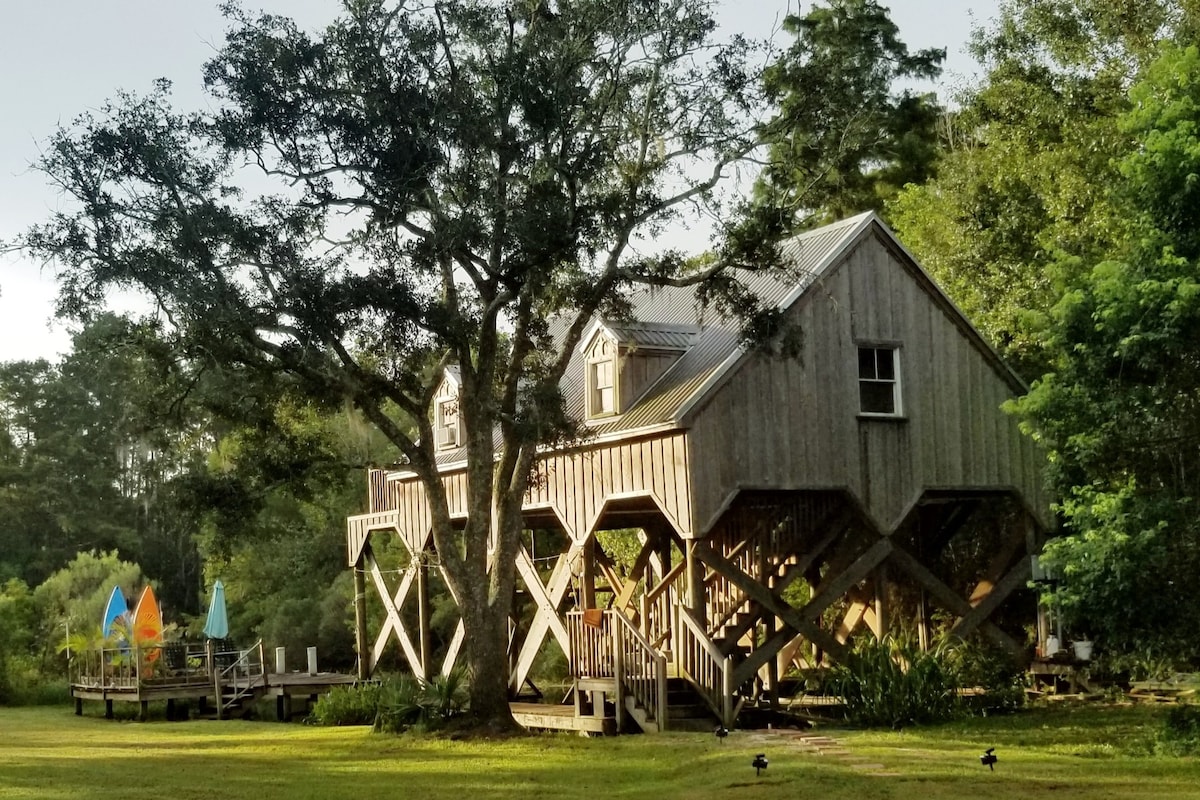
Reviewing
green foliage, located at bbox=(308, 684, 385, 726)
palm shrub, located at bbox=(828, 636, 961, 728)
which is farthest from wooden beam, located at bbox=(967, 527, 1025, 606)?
green foliage, located at bbox=(308, 684, 385, 726)

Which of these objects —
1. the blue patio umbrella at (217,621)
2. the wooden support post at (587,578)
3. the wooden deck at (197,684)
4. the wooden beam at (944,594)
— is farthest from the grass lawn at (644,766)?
the blue patio umbrella at (217,621)

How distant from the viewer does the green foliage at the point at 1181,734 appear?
17.5 m

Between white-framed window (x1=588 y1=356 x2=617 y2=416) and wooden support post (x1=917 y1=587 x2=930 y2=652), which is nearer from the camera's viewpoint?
white-framed window (x1=588 y1=356 x2=617 y2=416)

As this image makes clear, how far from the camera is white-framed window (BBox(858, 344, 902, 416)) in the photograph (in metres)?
25.9

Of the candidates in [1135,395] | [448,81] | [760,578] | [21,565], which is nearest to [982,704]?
[760,578]

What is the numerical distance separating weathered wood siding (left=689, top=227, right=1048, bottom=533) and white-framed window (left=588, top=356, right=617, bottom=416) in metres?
2.75

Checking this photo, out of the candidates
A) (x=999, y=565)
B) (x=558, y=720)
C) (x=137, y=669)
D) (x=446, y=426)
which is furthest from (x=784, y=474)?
(x=137, y=669)

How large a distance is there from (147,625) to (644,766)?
19937 millimetres

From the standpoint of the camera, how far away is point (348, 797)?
16.3 meters

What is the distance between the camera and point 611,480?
2527 cm

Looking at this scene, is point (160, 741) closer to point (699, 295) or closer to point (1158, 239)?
point (699, 295)

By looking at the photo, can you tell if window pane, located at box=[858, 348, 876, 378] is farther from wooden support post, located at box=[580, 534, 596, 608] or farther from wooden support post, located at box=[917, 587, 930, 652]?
wooden support post, located at box=[580, 534, 596, 608]

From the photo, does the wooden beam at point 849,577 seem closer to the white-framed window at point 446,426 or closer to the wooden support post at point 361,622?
the white-framed window at point 446,426

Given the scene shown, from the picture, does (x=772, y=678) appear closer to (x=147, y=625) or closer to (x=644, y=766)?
(x=644, y=766)
